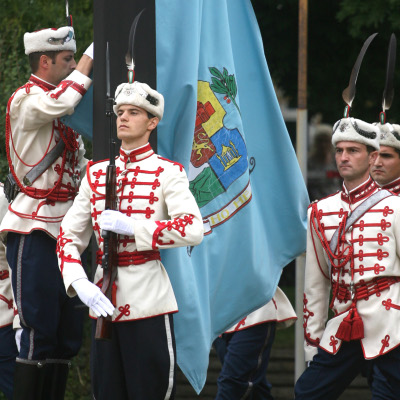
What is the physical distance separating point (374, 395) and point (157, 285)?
1.73 m

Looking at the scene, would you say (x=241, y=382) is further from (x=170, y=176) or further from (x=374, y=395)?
(x=170, y=176)

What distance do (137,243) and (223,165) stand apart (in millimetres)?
1395

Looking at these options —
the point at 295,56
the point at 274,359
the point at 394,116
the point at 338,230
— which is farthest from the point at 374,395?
the point at 295,56

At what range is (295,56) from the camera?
11969 mm

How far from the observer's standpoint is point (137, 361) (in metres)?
5.69

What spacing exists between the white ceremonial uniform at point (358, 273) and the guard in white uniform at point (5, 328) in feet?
6.11

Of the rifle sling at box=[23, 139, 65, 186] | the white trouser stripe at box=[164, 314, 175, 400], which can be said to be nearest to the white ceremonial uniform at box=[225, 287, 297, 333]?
the rifle sling at box=[23, 139, 65, 186]

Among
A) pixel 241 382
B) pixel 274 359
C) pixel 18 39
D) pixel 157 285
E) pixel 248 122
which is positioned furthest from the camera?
pixel 274 359

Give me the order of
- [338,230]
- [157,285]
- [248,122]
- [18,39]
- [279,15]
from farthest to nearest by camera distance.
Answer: [279,15], [18,39], [248,122], [338,230], [157,285]

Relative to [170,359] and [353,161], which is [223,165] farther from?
[170,359]

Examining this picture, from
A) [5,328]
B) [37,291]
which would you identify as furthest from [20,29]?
[37,291]

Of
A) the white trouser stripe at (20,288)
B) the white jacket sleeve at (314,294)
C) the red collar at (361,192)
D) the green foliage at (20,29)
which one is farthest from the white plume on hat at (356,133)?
the green foliage at (20,29)

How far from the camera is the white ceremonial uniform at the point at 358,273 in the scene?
6.52m

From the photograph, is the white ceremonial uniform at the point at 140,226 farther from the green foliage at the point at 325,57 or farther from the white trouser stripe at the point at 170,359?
the green foliage at the point at 325,57
